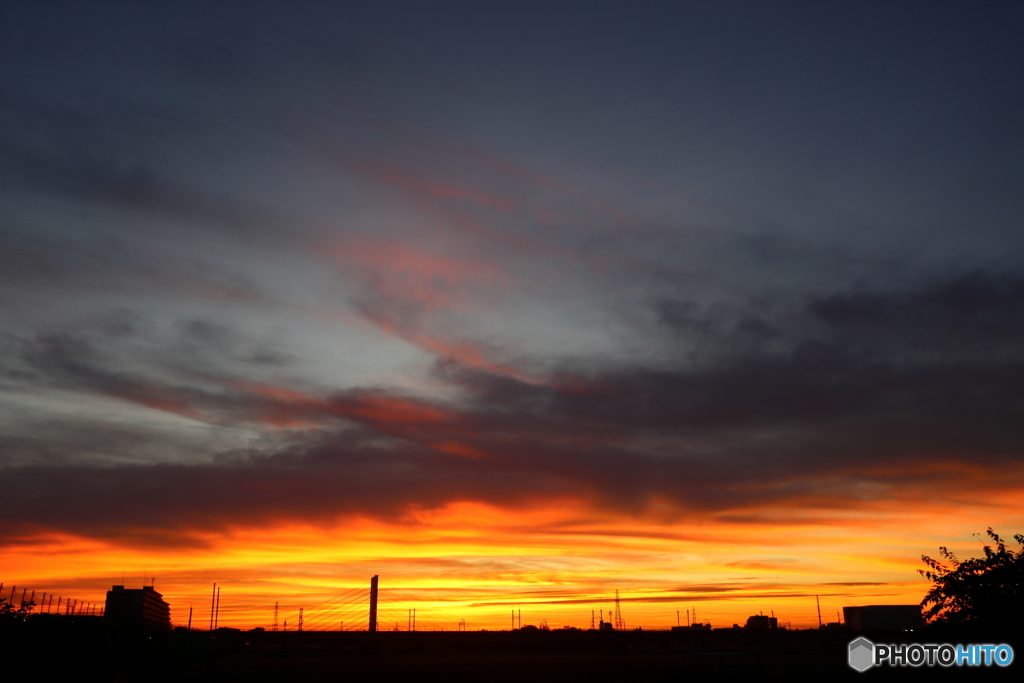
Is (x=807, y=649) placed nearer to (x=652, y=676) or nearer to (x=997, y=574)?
(x=652, y=676)

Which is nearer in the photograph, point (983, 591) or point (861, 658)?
point (983, 591)

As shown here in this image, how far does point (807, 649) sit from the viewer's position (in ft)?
634

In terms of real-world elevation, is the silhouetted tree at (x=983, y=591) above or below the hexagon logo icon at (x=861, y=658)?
above

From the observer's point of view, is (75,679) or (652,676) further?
(652,676)

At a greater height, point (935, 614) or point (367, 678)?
point (935, 614)

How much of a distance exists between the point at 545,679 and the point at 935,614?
190 feet

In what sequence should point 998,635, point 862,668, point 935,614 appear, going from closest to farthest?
point 998,635 < point 935,614 < point 862,668

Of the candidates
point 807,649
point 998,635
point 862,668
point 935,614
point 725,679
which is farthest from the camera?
point 807,649

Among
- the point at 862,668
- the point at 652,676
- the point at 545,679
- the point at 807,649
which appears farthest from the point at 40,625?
the point at 807,649

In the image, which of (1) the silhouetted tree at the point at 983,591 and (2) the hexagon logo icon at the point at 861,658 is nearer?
(1) the silhouetted tree at the point at 983,591

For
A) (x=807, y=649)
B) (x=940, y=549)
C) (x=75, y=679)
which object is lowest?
(x=807, y=649)

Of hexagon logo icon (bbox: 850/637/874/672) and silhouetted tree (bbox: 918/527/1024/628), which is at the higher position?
silhouetted tree (bbox: 918/527/1024/628)

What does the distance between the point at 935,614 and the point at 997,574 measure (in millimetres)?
3600

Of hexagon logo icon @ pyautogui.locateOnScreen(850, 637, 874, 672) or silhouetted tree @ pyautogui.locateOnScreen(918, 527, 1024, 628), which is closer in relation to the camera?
silhouetted tree @ pyautogui.locateOnScreen(918, 527, 1024, 628)
